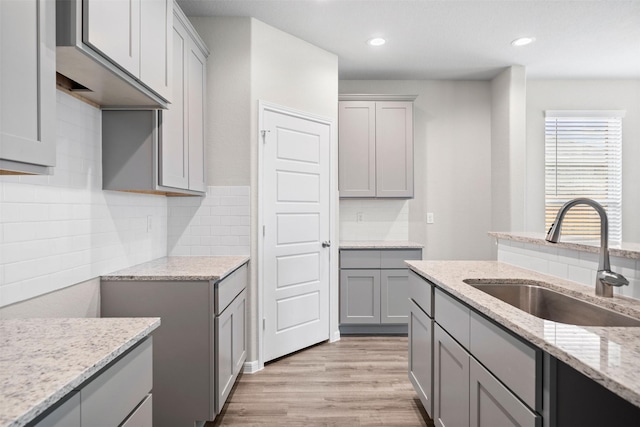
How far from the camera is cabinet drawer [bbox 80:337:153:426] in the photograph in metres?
0.95

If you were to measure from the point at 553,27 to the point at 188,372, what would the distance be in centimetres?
380

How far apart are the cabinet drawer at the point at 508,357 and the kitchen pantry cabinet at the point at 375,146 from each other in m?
2.68

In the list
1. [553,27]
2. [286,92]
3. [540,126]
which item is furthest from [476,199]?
[286,92]

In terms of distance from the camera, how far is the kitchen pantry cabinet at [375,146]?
163 inches

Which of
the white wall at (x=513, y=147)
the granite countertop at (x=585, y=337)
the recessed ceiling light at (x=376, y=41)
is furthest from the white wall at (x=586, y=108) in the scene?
the granite countertop at (x=585, y=337)

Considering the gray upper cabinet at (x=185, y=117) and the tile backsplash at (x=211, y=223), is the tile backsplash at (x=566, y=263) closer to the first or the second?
the tile backsplash at (x=211, y=223)

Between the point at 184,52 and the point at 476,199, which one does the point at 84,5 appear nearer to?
the point at 184,52

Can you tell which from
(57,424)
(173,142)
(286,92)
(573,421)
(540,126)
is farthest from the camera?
(540,126)

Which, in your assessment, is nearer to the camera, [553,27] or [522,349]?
[522,349]

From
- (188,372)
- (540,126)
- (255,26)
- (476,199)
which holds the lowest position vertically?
(188,372)

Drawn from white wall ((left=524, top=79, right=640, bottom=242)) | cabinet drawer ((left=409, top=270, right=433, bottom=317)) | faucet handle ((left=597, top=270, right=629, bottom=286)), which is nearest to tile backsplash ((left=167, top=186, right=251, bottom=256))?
cabinet drawer ((left=409, top=270, right=433, bottom=317))

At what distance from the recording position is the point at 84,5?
4.25 feet

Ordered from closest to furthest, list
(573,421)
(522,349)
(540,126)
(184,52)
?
(573,421), (522,349), (184,52), (540,126)

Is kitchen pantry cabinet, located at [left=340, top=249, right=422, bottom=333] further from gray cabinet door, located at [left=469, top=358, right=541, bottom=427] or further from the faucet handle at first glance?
the faucet handle
